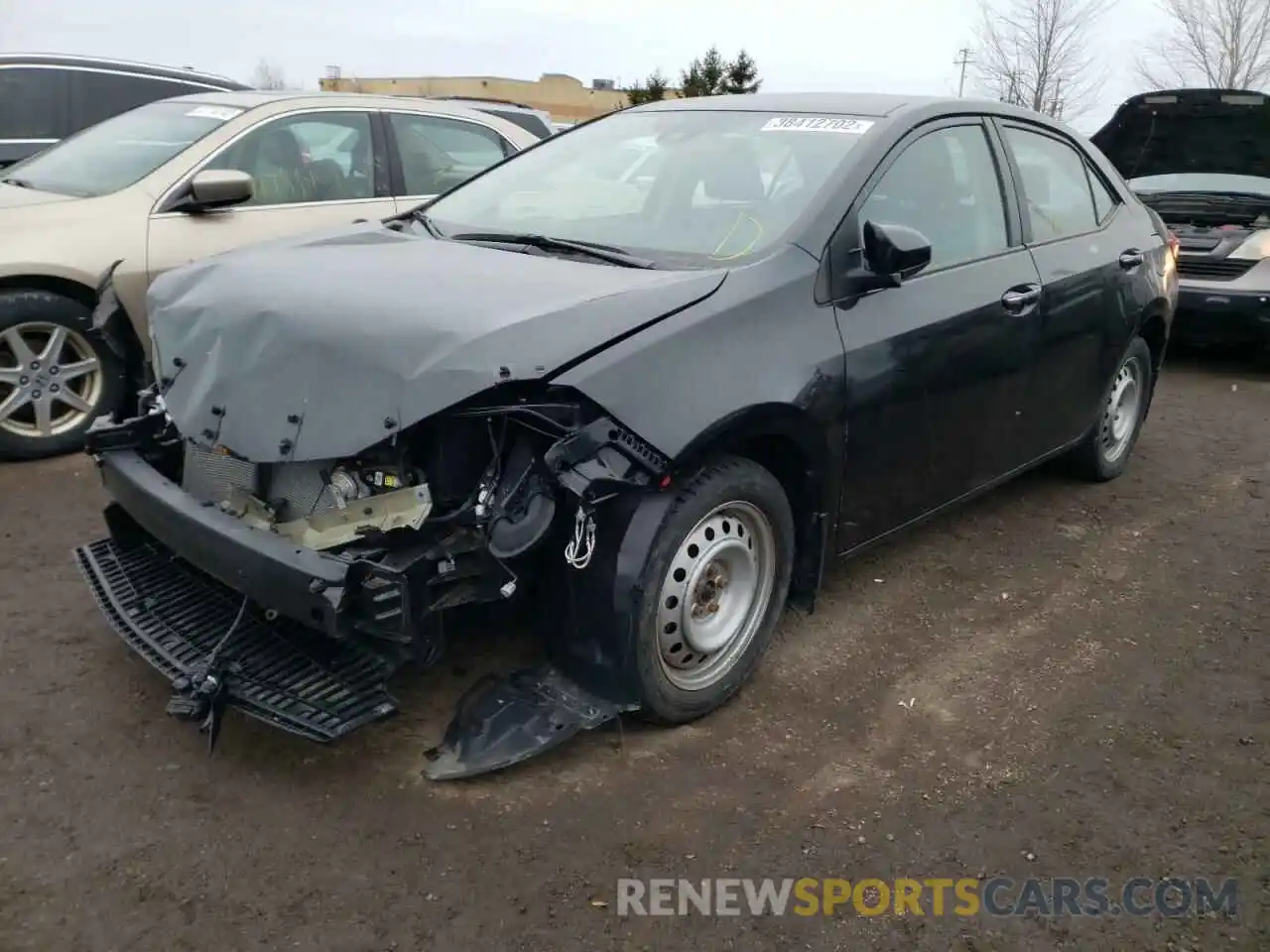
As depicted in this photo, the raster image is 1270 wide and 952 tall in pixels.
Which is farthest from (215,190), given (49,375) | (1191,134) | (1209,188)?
(1209,188)

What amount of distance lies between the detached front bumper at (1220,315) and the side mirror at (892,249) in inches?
210

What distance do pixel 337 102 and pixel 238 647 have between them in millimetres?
4161

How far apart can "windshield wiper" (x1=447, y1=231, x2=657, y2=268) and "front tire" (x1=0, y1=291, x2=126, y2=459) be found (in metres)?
2.36

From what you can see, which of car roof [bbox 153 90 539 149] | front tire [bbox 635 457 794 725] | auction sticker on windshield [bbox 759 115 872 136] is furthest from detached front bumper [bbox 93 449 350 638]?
car roof [bbox 153 90 539 149]

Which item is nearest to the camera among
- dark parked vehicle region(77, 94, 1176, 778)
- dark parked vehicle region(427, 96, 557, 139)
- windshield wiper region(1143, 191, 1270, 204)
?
dark parked vehicle region(77, 94, 1176, 778)

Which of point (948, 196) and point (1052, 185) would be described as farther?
point (1052, 185)

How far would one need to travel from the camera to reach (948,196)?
396 centimetres

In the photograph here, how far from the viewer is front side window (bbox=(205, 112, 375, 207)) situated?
573 centimetres

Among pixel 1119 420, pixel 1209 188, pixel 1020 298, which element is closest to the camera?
pixel 1020 298

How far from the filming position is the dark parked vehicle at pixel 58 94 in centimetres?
806

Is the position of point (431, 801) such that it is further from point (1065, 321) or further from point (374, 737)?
point (1065, 321)

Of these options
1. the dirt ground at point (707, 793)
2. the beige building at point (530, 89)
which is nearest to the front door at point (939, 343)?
the dirt ground at point (707, 793)

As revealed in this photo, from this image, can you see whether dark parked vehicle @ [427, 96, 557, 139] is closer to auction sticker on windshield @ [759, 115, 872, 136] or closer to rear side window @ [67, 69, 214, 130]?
rear side window @ [67, 69, 214, 130]

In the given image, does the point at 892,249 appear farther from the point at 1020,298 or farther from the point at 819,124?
the point at 1020,298
